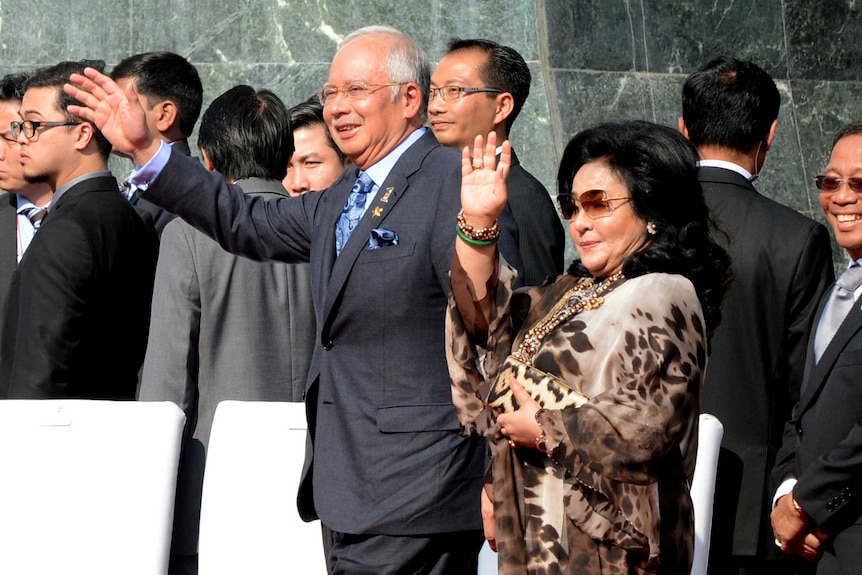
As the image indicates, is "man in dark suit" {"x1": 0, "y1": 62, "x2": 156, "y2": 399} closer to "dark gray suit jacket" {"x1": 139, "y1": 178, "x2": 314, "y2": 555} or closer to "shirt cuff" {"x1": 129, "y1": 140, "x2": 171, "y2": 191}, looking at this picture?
"dark gray suit jacket" {"x1": 139, "y1": 178, "x2": 314, "y2": 555}

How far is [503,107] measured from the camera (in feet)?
17.8

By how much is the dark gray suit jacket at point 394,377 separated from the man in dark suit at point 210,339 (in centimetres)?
96

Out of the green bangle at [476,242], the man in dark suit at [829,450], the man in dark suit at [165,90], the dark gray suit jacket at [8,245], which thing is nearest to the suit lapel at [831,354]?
the man in dark suit at [829,450]

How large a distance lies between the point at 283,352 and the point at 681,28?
395cm

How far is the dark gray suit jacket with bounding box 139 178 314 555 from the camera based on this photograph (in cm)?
455

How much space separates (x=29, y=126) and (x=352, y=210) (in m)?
1.81

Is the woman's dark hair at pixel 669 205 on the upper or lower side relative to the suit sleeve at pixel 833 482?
upper

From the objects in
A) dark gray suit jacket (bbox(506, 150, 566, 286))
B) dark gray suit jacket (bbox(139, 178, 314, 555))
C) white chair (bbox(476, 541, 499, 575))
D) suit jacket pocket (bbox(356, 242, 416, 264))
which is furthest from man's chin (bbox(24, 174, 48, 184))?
white chair (bbox(476, 541, 499, 575))

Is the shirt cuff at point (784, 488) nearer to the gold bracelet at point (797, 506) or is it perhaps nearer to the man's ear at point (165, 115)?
the gold bracelet at point (797, 506)


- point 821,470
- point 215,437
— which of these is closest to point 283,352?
point 215,437

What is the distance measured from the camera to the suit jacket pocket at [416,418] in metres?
3.50

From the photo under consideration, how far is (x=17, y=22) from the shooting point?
768 cm

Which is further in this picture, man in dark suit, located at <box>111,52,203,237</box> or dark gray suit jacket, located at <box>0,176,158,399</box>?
man in dark suit, located at <box>111,52,203,237</box>

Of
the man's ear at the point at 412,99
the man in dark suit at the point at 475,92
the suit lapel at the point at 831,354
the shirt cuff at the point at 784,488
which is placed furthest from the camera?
the man in dark suit at the point at 475,92
